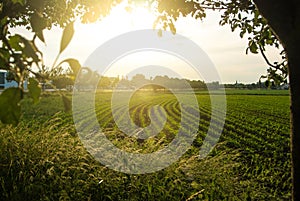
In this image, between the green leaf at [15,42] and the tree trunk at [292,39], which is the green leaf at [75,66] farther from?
the tree trunk at [292,39]

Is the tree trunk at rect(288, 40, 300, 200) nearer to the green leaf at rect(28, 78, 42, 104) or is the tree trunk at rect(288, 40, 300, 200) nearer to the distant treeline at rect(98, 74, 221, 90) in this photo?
the green leaf at rect(28, 78, 42, 104)

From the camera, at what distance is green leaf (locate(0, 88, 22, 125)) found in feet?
1.59

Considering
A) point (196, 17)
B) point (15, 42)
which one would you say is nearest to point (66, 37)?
point (15, 42)

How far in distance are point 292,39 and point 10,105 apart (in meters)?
1.34

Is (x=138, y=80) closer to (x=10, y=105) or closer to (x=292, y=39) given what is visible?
(x=292, y=39)

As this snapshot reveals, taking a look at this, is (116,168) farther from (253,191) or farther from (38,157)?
(253,191)

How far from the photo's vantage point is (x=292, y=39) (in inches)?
57.7

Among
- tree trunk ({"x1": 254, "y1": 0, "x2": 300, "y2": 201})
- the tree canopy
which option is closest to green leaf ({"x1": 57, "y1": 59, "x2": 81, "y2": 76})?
the tree canopy

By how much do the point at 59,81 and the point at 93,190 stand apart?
3721 mm

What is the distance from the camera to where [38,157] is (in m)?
4.77

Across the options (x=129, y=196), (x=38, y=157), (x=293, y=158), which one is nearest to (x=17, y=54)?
(x=293, y=158)

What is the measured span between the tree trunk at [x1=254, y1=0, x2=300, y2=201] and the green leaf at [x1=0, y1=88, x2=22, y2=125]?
1304 millimetres

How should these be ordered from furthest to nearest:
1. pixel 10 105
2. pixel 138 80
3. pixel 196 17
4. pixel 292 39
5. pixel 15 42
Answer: pixel 138 80 < pixel 196 17 < pixel 292 39 < pixel 15 42 < pixel 10 105

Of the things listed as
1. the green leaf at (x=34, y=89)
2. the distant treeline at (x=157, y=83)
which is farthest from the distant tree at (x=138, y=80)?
the green leaf at (x=34, y=89)
